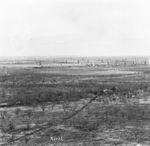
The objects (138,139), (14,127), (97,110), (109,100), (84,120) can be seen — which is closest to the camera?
(138,139)

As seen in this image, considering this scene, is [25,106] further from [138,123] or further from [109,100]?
[138,123]

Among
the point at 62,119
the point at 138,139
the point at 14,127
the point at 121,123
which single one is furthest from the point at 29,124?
the point at 138,139

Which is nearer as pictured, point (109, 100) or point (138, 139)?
point (138, 139)

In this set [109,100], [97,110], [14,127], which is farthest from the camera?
[109,100]

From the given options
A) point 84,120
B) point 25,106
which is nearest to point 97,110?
point 84,120

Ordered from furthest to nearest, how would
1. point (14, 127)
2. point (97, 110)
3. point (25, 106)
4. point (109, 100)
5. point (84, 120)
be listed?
point (109, 100)
point (25, 106)
point (97, 110)
point (84, 120)
point (14, 127)

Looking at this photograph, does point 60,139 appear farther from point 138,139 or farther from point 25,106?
point 25,106

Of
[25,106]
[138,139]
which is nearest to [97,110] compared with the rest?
[25,106]

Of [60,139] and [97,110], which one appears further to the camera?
[97,110]

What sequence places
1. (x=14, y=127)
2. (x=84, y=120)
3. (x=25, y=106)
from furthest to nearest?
1. (x=25, y=106)
2. (x=84, y=120)
3. (x=14, y=127)
